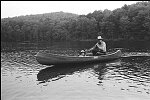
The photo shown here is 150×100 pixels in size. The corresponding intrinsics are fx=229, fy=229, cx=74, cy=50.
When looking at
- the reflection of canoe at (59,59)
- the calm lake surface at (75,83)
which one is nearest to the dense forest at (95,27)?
the reflection of canoe at (59,59)

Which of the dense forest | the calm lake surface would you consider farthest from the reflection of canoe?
the dense forest

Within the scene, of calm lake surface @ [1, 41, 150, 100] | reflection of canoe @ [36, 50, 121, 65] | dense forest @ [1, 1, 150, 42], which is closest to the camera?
calm lake surface @ [1, 41, 150, 100]

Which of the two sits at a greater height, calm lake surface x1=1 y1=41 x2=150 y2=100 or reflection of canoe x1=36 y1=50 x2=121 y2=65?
reflection of canoe x1=36 y1=50 x2=121 y2=65

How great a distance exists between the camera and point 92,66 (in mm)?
24453

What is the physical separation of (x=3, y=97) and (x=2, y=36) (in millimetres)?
97801

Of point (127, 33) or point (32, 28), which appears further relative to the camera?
point (32, 28)

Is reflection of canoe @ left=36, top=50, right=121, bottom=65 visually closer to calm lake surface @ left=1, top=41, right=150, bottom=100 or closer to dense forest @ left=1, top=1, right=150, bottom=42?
calm lake surface @ left=1, top=41, right=150, bottom=100

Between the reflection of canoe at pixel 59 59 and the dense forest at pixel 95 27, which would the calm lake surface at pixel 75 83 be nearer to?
the reflection of canoe at pixel 59 59

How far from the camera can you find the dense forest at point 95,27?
7838 centimetres

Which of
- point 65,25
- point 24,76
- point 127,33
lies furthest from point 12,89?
point 65,25

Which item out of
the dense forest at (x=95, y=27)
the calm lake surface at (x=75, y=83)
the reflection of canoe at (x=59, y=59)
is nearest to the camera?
the calm lake surface at (x=75, y=83)

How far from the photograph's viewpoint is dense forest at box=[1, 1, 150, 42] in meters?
78.4

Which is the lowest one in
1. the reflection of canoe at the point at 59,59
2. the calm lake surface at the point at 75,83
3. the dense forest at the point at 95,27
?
the calm lake surface at the point at 75,83

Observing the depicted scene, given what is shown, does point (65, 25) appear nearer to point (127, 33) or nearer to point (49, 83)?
point (127, 33)
